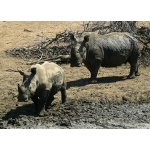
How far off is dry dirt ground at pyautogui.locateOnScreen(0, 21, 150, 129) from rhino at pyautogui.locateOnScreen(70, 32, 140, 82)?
450 mm

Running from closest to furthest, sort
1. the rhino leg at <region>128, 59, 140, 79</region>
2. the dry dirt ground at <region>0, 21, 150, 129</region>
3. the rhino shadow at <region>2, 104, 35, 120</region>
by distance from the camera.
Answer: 1. the dry dirt ground at <region>0, 21, 150, 129</region>
2. the rhino shadow at <region>2, 104, 35, 120</region>
3. the rhino leg at <region>128, 59, 140, 79</region>

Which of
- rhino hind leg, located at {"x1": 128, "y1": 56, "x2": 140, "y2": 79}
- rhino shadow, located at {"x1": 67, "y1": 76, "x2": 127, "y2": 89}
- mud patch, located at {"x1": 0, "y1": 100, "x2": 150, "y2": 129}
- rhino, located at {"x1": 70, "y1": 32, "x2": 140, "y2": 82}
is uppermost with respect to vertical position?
rhino, located at {"x1": 70, "y1": 32, "x2": 140, "y2": 82}

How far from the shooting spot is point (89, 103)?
10930 mm

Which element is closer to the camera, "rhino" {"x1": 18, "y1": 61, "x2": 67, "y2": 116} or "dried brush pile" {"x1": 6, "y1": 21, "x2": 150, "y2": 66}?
"rhino" {"x1": 18, "y1": 61, "x2": 67, "y2": 116}

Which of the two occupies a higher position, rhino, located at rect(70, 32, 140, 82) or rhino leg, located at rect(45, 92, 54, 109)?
rhino, located at rect(70, 32, 140, 82)

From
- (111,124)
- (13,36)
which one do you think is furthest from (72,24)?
(111,124)

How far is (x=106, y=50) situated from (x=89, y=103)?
2.35 m

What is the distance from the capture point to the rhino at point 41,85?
31.0ft

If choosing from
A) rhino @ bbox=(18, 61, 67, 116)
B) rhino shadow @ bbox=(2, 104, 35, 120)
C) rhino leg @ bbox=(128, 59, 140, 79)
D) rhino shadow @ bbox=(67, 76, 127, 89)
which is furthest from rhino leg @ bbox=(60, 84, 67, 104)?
rhino leg @ bbox=(128, 59, 140, 79)

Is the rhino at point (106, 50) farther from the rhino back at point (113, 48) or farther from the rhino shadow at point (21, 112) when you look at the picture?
the rhino shadow at point (21, 112)

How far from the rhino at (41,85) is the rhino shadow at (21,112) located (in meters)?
0.27

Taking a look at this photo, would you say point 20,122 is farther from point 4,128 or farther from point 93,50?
point 93,50

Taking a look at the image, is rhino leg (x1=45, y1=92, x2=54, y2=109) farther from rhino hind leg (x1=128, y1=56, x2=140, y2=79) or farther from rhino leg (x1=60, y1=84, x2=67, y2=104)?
rhino hind leg (x1=128, y1=56, x2=140, y2=79)

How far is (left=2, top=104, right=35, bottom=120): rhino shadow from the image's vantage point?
399 inches
